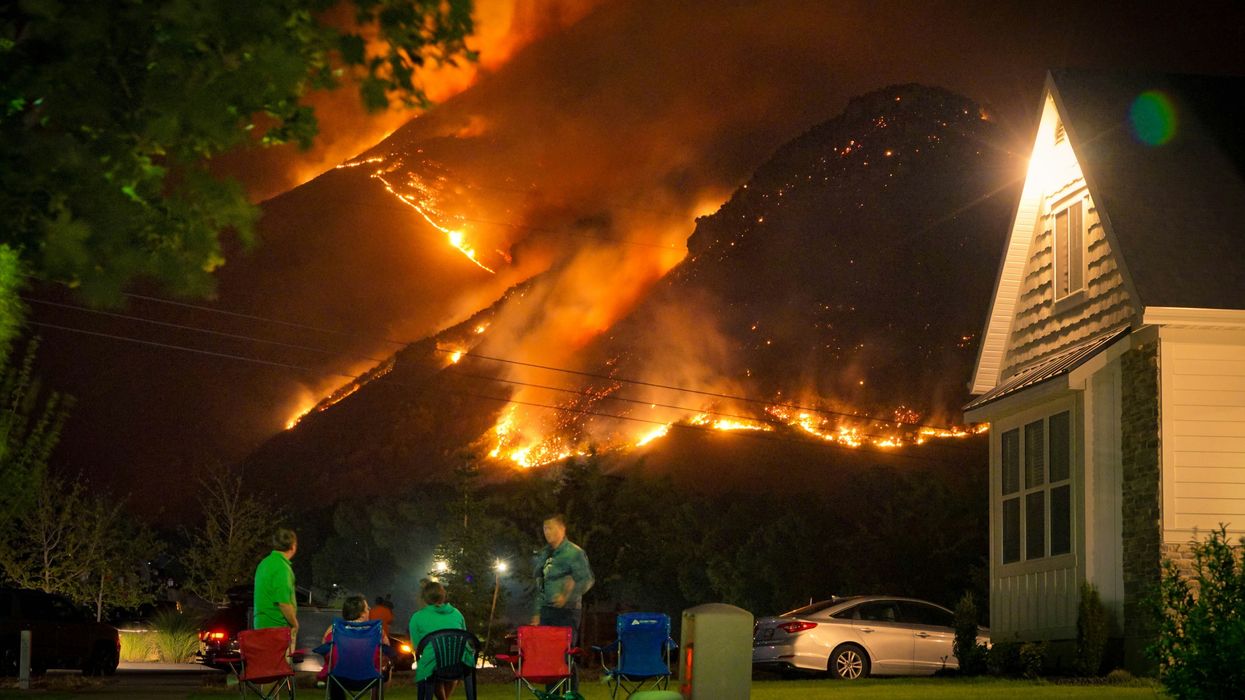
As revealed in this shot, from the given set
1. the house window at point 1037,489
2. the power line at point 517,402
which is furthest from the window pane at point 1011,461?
the power line at point 517,402

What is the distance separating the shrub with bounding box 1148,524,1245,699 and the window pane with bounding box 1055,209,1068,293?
367 inches

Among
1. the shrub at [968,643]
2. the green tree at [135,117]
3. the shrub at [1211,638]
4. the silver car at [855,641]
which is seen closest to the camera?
the green tree at [135,117]

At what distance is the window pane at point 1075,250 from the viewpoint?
19.6 metres

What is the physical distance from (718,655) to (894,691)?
22.1 ft

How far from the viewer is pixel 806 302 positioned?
108m

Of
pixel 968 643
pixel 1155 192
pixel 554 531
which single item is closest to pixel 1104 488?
pixel 968 643

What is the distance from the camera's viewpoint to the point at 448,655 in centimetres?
1192

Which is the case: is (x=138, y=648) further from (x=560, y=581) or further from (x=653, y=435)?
(x=653, y=435)

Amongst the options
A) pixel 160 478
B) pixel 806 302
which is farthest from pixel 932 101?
pixel 160 478

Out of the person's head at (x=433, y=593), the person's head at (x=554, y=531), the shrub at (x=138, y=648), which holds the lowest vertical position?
the shrub at (x=138, y=648)

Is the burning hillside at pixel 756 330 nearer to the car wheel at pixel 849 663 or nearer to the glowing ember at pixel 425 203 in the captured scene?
the glowing ember at pixel 425 203

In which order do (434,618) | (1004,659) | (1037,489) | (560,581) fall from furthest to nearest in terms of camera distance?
(1037,489), (1004,659), (560,581), (434,618)

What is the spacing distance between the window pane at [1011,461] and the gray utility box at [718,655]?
37.8ft

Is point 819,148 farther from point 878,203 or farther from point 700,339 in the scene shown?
point 700,339
